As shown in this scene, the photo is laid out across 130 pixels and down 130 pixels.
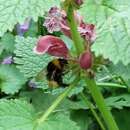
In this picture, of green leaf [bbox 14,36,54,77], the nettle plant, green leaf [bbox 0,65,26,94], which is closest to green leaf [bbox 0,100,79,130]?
the nettle plant

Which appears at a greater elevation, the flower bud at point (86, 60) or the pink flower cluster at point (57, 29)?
the pink flower cluster at point (57, 29)

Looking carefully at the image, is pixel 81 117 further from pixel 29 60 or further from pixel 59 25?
pixel 59 25

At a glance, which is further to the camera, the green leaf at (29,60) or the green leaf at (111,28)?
the green leaf at (29,60)

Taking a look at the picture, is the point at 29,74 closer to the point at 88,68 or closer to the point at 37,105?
the point at 37,105

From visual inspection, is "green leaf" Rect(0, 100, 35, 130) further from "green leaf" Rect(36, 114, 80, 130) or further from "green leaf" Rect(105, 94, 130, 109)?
"green leaf" Rect(105, 94, 130, 109)

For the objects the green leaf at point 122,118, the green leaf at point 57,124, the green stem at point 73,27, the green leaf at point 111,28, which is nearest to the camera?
the green leaf at point 111,28

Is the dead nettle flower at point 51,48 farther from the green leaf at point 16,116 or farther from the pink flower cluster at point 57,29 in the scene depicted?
the green leaf at point 16,116

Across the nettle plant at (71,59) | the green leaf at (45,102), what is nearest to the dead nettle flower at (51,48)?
the nettle plant at (71,59)

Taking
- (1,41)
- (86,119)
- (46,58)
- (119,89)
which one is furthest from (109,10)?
(1,41)
